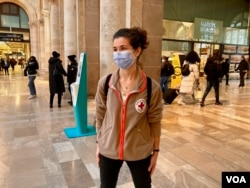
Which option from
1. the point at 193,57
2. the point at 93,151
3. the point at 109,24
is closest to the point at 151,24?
the point at 109,24

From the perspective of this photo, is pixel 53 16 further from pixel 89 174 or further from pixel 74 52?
pixel 89 174

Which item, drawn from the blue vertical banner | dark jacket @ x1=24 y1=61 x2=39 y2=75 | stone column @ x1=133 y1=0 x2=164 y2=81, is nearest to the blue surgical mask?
the blue vertical banner

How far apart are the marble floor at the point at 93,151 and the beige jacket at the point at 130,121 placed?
1.44 m

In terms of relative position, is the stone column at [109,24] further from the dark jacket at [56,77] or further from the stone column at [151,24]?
the dark jacket at [56,77]

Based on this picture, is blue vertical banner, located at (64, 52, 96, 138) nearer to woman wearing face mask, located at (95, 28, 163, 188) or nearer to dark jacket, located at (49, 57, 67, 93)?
dark jacket, located at (49, 57, 67, 93)

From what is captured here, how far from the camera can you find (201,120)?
6.20 m

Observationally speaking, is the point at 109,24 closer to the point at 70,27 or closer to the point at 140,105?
the point at 140,105

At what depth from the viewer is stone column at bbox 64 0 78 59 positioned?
9.99m

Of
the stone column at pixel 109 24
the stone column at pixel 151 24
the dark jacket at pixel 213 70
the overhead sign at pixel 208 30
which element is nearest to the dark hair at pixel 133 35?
the stone column at pixel 109 24

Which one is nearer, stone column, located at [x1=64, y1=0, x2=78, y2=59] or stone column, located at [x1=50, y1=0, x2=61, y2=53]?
stone column, located at [x1=64, y1=0, x2=78, y2=59]

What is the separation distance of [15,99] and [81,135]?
5.57 metres

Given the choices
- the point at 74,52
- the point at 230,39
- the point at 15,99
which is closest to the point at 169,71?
the point at 74,52

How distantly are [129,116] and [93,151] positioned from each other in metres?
2.60

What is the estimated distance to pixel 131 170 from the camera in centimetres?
179
